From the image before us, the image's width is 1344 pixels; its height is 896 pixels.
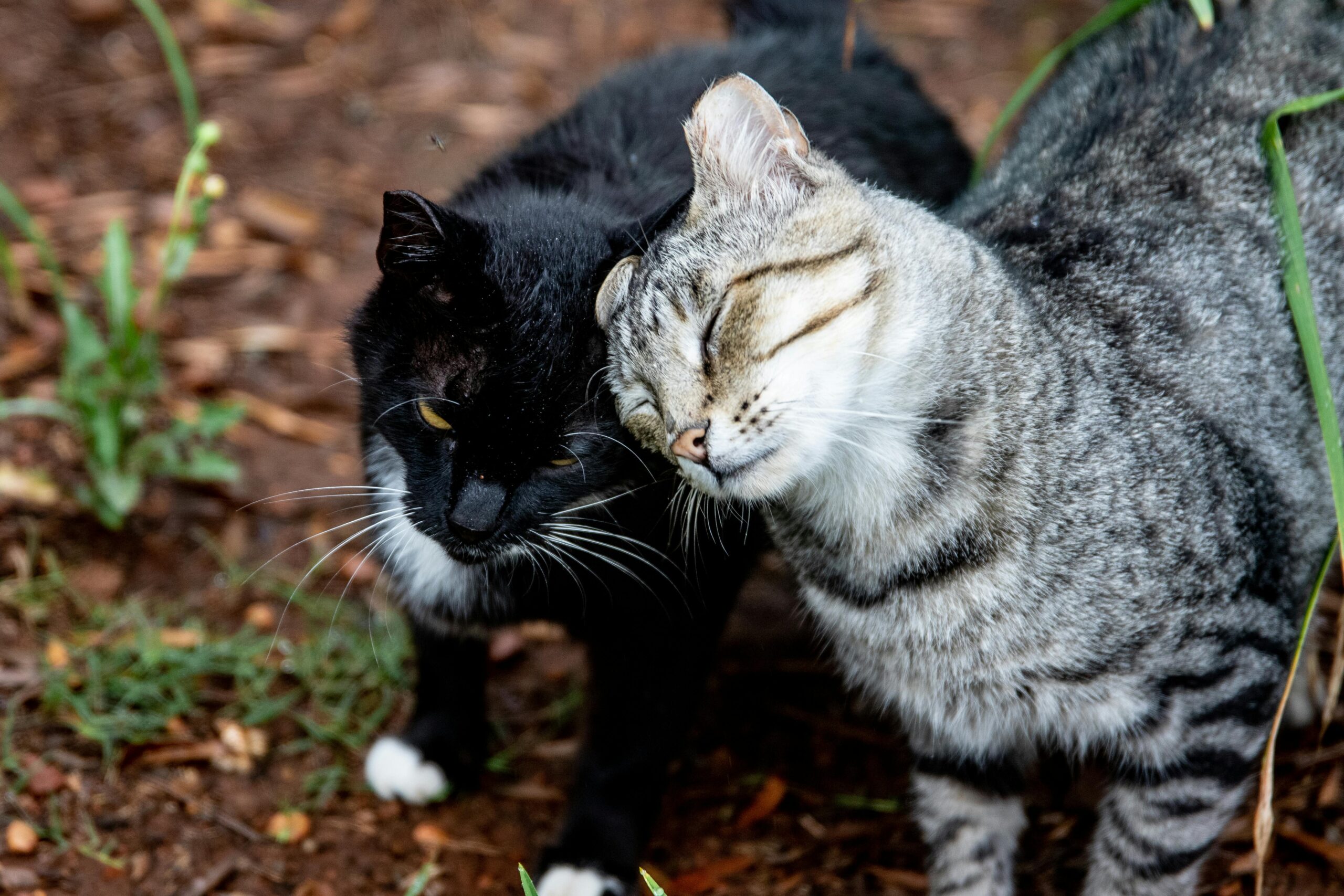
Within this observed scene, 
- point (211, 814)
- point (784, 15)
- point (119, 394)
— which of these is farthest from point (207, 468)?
point (784, 15)

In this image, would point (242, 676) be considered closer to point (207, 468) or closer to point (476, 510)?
point (207, 468)

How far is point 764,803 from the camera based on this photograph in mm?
2828

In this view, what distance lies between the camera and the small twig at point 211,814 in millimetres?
2588

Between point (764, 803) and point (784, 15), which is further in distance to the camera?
point (784, 15)

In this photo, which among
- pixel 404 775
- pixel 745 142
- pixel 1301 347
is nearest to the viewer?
pixel 745 142

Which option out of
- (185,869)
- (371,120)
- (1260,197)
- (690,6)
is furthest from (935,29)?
(185,869)

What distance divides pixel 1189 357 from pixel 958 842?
1000 millimetres

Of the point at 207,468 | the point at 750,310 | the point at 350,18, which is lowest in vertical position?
the point at 207,468

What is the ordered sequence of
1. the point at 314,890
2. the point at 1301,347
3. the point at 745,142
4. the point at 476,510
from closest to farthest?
the point at 745,142
the point at 476,510
the point at 1301,347
the point at 314,890

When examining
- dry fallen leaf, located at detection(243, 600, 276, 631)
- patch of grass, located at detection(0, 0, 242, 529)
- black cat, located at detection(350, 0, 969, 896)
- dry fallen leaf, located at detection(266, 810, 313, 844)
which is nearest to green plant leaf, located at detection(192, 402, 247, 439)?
patch of grass, located at detection(0, 0, 242, 529)

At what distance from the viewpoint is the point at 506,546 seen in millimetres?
2189

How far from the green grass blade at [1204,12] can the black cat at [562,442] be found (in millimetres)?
657

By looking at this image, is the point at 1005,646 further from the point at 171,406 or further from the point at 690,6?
the point at 690,6

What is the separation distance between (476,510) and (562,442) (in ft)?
0.61
